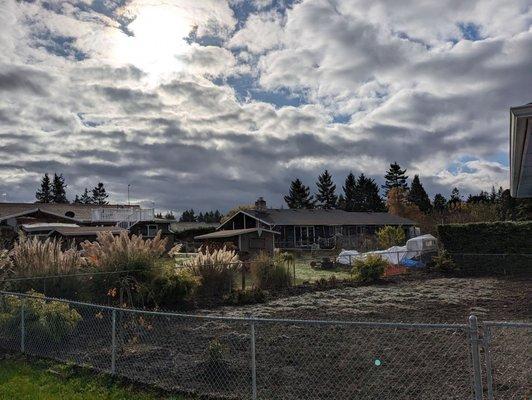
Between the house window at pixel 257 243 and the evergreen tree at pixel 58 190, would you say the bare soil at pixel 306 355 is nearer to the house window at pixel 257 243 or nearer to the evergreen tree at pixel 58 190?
the house window at pixel 257 243

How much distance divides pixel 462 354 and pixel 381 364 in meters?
1.34

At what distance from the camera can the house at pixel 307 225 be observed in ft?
149

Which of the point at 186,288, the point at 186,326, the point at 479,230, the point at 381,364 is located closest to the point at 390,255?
the point at 479,230

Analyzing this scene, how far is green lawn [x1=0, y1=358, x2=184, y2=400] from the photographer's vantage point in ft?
19.4

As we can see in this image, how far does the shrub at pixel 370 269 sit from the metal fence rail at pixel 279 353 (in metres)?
9.76

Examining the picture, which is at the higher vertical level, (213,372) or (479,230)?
(479,230)

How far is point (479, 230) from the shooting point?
23.6 m

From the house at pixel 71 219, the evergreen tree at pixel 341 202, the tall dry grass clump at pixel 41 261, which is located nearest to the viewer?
the tall dry grass clump at pixel 41 261

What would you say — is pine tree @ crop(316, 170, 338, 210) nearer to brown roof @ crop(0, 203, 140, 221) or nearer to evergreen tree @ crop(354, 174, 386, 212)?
evergreen tree @ crop(354, 174, 386, 212)

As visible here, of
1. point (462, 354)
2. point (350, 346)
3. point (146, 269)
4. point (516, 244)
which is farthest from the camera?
point (516, 244)

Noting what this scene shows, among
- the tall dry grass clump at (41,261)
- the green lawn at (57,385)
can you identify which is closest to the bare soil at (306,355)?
the green lawn at (57,385)

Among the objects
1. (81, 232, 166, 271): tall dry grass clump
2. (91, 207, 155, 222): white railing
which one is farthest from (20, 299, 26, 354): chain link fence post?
(91, 207, 155, 222): white railing

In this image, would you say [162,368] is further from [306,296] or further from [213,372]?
[306,296]

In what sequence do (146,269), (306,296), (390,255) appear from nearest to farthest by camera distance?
(146,269)
(306,296)
(390,255)
